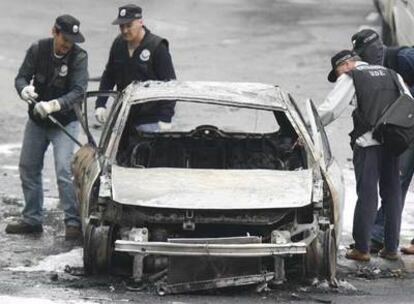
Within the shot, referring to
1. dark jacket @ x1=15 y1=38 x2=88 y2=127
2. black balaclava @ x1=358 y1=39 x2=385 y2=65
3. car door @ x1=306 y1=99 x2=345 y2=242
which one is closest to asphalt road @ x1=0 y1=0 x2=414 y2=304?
car door @ x1=306 y1=99 x2=345 y2=242

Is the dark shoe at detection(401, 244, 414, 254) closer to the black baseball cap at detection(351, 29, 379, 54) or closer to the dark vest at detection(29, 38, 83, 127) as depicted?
the black baseball cap at detection(351, 29, 379, 54)

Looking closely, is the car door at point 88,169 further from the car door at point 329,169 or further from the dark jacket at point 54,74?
the car door at point 329,169

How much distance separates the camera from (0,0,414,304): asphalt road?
7008 millimetres

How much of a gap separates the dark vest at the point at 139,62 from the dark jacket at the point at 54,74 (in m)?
0.60

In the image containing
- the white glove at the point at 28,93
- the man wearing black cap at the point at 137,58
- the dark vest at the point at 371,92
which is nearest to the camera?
the dark vest at the point at 371,92

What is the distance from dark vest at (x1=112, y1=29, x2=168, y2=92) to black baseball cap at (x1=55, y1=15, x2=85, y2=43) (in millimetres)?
798

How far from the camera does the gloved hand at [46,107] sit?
27.4 ft

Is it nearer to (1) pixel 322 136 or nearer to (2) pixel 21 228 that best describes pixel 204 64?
(2) pixel 21 228

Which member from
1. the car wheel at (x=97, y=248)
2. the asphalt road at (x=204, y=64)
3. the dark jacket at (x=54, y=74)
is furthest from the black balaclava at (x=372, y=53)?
the car wheel at (x=97, y=248)

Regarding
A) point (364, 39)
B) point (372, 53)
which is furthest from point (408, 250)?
point (364, 39)

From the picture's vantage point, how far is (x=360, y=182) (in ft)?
26.7

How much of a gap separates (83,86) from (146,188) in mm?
1828

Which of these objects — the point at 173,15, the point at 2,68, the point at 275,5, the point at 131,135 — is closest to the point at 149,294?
the point at 131,135

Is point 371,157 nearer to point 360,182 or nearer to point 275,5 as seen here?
point 360,182
